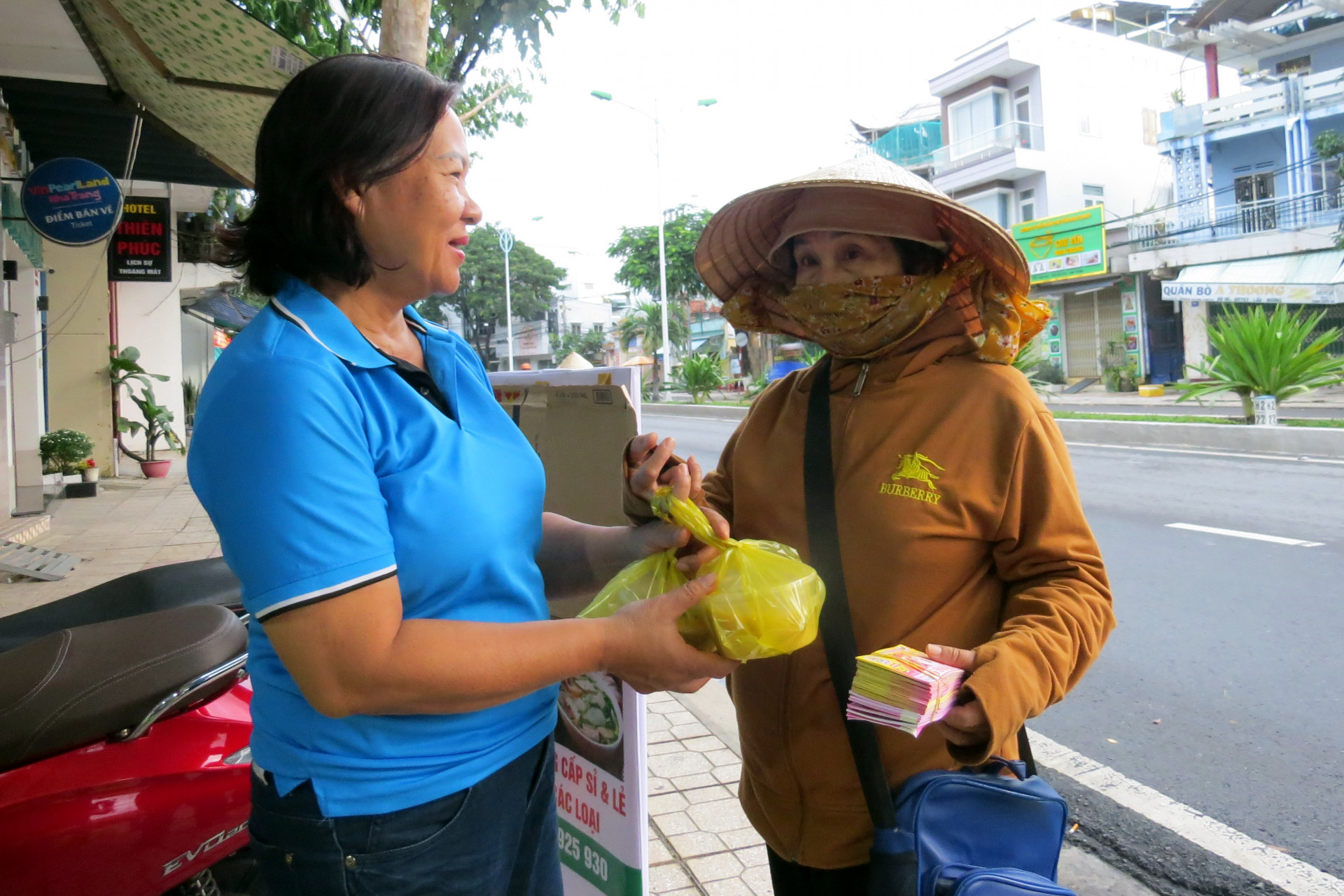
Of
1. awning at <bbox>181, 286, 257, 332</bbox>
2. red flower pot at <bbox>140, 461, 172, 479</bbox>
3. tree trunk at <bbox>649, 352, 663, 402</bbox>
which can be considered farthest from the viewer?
tree trunk at <bbox>649, 352, 663, 402</bbox>

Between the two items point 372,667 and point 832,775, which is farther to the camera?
point 832,775

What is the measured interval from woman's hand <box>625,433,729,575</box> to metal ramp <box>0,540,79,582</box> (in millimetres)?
6418

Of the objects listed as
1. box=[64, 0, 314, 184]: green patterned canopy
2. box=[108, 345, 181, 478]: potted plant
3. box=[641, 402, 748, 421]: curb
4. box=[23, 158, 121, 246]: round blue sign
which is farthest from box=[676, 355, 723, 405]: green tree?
box=[64, 0, 314, 184]: green patterned canopy

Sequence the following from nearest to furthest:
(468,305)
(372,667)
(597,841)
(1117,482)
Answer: (372,667), (597,841), (1117,482), (468,305)

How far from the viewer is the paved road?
315 centimetres

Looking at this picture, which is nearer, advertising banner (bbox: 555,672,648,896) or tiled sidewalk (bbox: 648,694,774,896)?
advertising banner (bbox: 555,672,648,896)

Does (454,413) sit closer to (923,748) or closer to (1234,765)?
(923,748)

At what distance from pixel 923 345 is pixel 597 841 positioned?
141 cm

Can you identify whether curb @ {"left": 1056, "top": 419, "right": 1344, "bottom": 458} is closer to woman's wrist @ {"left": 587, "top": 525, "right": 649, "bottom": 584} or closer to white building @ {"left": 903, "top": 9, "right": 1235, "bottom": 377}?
woman's wrist @ {"left": 587, "top": 525, "right": 649, "bottom": 584}

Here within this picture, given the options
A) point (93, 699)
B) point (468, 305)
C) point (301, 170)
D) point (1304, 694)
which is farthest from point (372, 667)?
point (468, 305)

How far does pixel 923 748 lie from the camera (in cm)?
146

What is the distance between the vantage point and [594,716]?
7.15 feet

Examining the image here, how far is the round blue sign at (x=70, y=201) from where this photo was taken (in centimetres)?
744

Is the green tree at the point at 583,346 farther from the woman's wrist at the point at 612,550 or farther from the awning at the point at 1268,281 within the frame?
the woman's wrist at the point at 612,550
